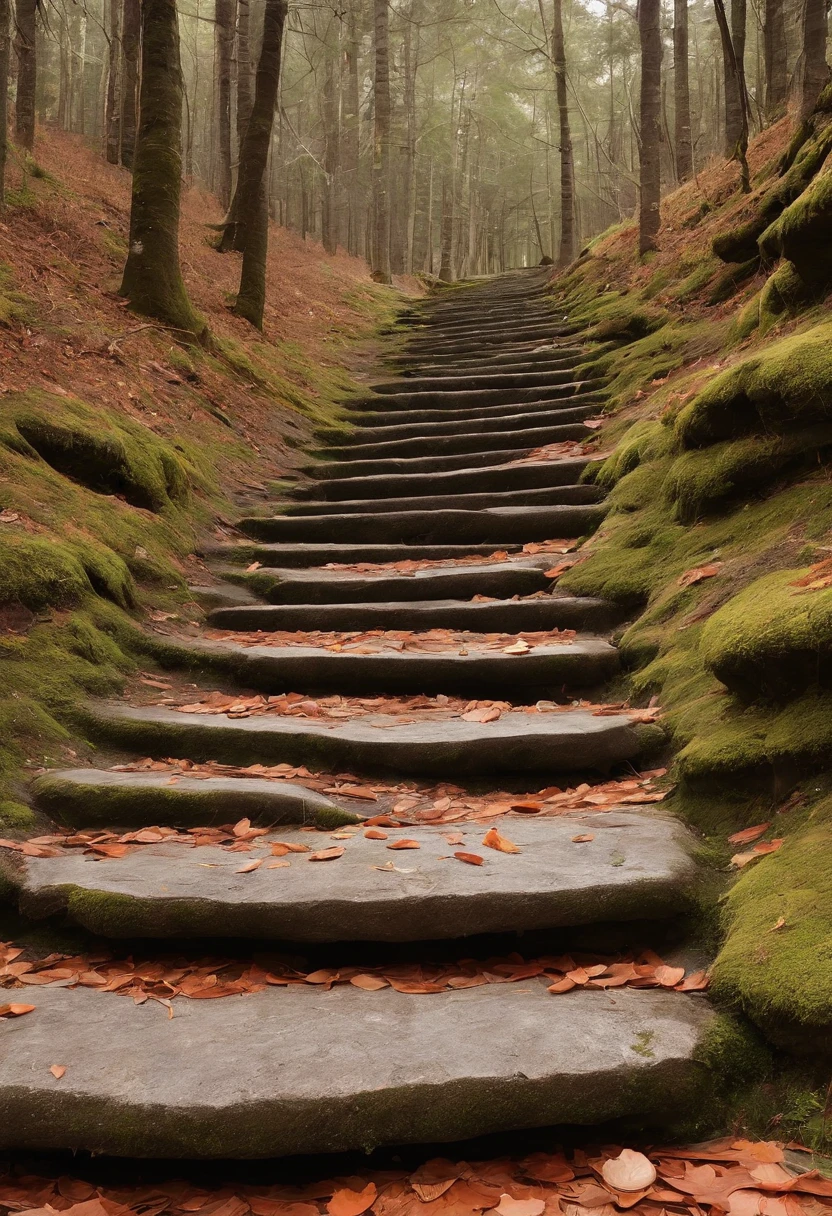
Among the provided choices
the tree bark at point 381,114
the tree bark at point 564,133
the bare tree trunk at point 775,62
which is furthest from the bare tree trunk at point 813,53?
the tree bark at point 381,114

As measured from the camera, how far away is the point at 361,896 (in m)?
2.17

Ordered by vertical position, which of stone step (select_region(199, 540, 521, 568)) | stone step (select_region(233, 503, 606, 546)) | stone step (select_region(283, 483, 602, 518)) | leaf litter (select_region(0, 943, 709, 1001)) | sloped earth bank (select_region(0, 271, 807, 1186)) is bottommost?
leaf litter (select_region(0, 943, 709, 1001))

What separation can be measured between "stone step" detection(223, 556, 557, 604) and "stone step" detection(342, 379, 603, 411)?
144 inches

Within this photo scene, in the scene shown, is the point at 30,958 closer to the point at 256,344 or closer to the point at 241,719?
the point at 241,719

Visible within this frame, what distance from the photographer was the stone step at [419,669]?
3.73 meters

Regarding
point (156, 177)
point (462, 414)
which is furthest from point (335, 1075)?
point (156, 177)

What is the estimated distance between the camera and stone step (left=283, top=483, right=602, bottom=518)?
224 inches

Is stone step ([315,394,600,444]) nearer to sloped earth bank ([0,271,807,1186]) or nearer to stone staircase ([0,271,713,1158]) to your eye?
stone staircase ([0,271,713,1158])

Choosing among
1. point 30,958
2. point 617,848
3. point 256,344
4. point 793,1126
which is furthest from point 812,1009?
point 256,344

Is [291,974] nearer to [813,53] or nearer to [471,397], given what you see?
[813,53]

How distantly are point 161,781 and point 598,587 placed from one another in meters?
2.41

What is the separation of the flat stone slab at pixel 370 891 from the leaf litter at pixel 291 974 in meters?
0.09

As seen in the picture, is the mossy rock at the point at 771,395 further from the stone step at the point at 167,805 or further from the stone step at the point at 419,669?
the stone step at the point at 167,805

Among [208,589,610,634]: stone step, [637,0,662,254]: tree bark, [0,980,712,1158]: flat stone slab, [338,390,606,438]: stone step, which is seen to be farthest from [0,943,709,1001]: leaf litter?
[637,0,662,254]: tree bark
